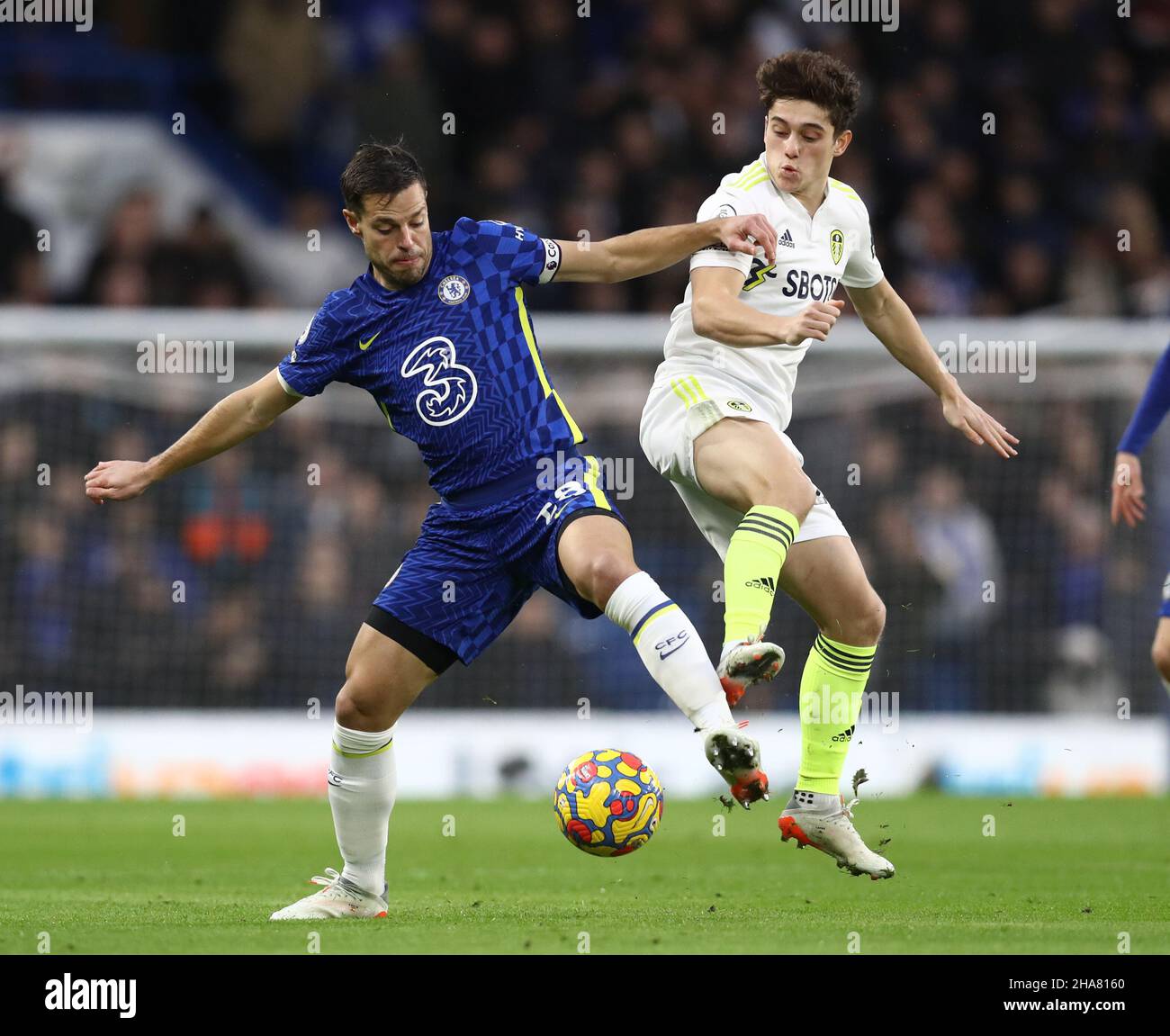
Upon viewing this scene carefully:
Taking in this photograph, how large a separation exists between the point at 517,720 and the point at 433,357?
7553 millimetres

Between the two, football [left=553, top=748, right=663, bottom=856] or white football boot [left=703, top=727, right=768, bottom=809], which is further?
football [left=553, top=748, right=663, bottom=856]

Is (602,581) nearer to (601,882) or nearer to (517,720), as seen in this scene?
(601,882)

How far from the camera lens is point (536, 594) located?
1446 cm

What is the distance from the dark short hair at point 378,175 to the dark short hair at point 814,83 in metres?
1.35

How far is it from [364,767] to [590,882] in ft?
6.11

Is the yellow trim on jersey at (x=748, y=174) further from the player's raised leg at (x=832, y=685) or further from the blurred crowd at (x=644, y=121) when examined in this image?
the blurred crowd at (x=644, y=121)

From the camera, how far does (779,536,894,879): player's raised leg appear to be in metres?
7.10

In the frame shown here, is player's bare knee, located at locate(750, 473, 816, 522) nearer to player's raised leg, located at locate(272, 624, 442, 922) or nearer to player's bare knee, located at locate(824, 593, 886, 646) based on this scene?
player's bare knee, located at locate(824, 593, 886, 646)

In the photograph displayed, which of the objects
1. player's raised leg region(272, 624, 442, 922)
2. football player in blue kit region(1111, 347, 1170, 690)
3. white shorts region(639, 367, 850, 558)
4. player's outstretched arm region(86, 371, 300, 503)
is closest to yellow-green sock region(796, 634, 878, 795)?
white shorts region(639, 367, 850, 558)

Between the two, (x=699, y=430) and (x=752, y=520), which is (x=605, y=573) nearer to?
(x=752, y=520)

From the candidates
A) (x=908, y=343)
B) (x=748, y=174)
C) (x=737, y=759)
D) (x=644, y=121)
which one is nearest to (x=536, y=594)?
(x=644, y=121)

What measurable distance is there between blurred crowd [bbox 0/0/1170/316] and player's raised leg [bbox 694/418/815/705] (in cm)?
962

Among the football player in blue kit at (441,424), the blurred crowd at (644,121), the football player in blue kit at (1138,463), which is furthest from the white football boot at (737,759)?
the blurred crowd at (644,121)

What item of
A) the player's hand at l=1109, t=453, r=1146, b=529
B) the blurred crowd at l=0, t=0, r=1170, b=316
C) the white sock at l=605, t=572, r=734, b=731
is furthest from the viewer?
the blurred crowd at l=0, t=0, r=1170, b=316
